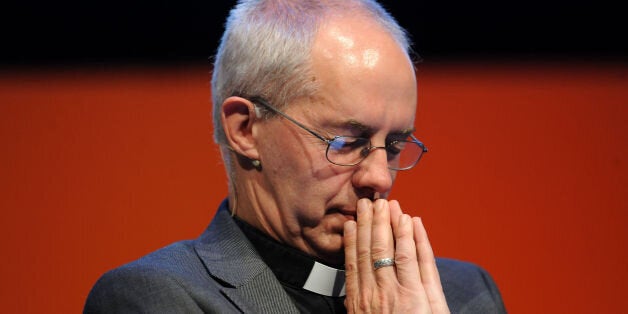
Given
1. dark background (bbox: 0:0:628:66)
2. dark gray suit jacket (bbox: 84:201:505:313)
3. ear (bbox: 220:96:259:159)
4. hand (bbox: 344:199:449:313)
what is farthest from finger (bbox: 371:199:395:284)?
dark background (bbox: 0:0:628:66)

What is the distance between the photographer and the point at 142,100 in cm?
273

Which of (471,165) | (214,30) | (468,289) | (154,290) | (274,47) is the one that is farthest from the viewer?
(471,165)

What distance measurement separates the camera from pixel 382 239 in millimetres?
1792

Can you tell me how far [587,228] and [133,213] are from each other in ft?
5.47

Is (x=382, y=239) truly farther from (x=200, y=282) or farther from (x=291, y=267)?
(x=200, y=282)

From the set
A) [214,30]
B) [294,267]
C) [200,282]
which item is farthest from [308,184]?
[214,30]

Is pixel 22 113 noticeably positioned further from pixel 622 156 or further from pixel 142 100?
pixel 622 156

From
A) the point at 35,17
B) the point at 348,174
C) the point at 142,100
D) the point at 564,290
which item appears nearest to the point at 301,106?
the point at 348,174

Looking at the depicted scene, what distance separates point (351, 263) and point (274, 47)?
552 mm

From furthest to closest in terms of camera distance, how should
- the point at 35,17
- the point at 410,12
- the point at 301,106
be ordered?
the point at 410,12 → the point at 35,17 → the point at 301,106

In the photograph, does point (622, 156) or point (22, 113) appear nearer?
point (22, 113)

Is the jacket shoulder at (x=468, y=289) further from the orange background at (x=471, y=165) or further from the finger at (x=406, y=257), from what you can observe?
the orange background at (x=471, y=165)

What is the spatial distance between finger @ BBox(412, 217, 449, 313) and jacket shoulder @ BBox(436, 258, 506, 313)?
0.37m

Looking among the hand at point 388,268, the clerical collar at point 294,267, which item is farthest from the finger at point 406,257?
the clerical collar at point 294,267
